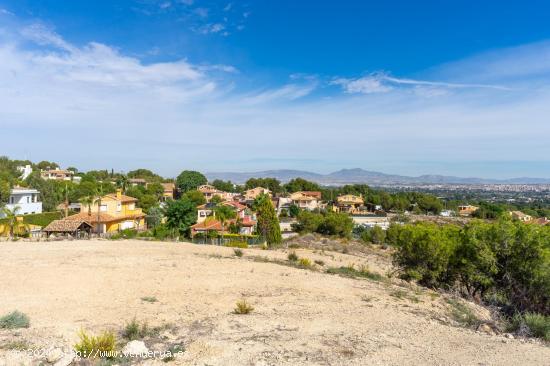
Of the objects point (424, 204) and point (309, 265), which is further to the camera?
point (424, 204)

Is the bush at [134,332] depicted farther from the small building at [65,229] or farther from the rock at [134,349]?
the small building at [65,229]

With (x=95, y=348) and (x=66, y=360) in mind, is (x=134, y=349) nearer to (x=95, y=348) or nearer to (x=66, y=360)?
(x=95, y=348)

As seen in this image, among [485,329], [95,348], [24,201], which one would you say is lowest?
[485,329]

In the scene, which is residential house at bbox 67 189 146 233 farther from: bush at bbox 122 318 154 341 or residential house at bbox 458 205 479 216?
residential house at bbox 458 205 479 216

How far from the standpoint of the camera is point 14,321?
9.54 m

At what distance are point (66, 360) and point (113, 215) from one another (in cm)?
4379

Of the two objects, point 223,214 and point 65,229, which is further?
point 223,214

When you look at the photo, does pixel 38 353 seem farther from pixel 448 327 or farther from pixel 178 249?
pixel 178 249

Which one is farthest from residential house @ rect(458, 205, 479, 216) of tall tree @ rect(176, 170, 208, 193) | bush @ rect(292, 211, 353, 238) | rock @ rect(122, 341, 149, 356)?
rock @ rect(122, 341, 149, 356)

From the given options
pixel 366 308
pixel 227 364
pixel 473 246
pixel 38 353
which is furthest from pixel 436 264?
pixel 38 353

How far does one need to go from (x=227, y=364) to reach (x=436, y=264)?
49.5 ft

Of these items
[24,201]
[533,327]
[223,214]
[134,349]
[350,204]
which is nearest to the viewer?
[134,349]

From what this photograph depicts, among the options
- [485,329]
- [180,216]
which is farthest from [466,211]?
[485,329]

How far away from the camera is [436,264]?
19906 mm
